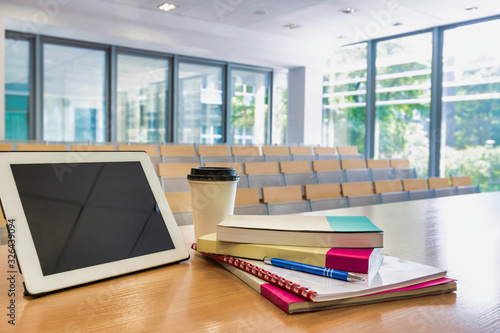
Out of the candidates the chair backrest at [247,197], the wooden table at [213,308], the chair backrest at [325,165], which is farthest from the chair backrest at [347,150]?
the wooden table at [213,308]

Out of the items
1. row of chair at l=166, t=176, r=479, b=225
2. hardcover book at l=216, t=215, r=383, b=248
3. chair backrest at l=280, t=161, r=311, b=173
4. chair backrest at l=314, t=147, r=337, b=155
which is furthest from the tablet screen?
chair backrest at l=314, t=147, r=337, b=155

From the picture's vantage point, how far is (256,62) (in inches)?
309

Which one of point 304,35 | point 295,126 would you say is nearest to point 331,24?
point 304,35

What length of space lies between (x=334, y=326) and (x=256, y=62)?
7.73m

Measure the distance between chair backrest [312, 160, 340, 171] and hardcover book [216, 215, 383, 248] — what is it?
3.98m

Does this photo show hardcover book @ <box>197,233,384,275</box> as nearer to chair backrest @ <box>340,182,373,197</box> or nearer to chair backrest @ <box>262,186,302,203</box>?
chair backrest @ <box>262,186,302,203</box>

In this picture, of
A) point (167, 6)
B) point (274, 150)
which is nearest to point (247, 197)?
point (274, 150)

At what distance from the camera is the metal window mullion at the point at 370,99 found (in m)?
7.48

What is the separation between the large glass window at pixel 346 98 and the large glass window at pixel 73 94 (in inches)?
170

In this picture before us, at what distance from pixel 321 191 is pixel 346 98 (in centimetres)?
524

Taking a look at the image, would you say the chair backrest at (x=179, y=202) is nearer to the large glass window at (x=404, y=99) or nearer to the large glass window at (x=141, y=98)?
the large glass window at (x=141, y=98)

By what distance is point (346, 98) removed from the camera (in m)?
8.05

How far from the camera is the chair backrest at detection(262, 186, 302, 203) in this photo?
105 inches

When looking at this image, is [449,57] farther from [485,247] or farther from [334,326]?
[334,326]
